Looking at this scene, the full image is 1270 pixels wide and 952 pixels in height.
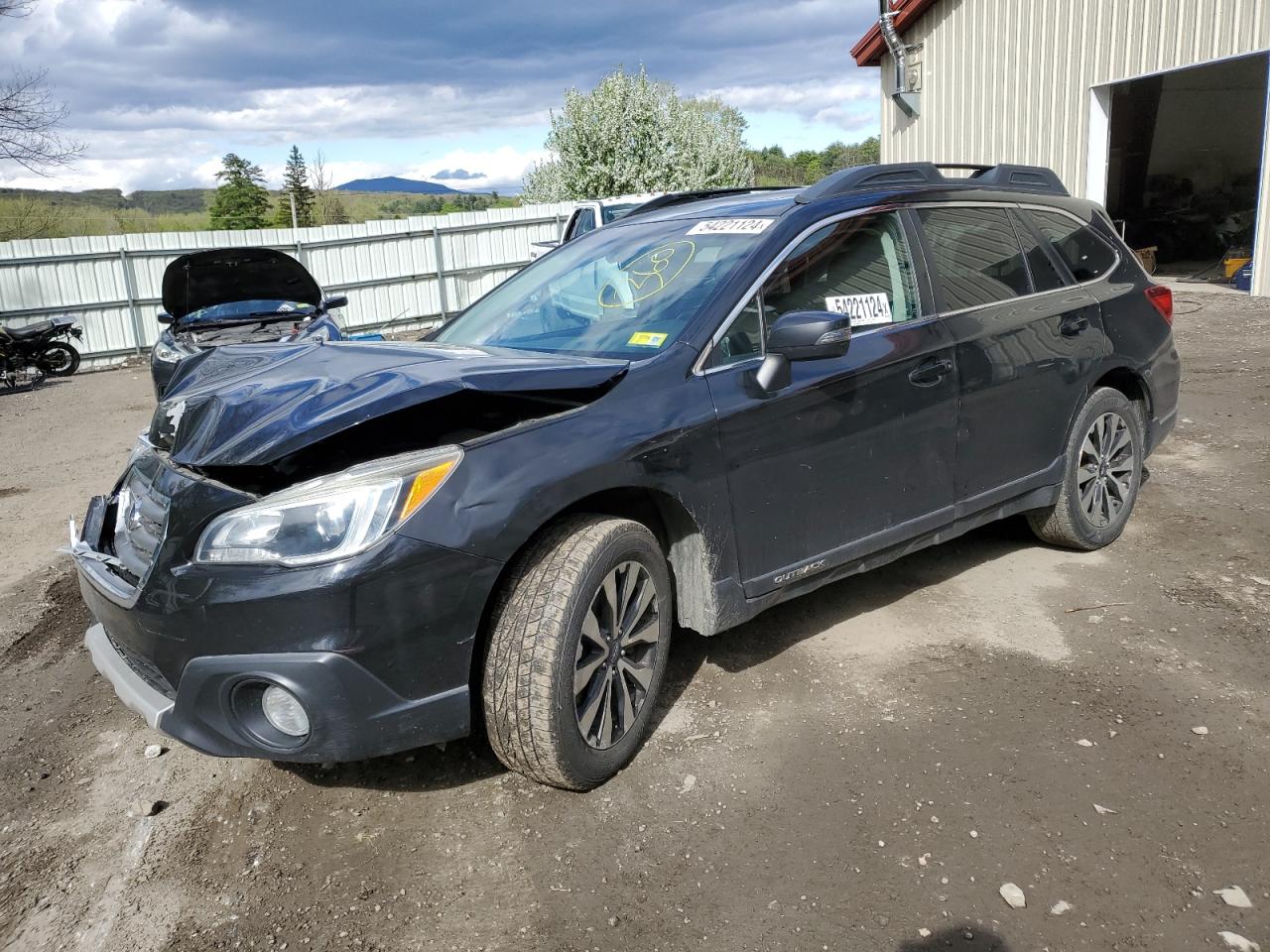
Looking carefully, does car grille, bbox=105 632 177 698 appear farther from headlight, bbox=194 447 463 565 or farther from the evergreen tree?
the evergreen tree

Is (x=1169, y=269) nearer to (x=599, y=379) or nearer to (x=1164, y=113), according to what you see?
(x=1164, y=113)

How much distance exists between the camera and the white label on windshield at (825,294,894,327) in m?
3.68

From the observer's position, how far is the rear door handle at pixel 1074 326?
443cm

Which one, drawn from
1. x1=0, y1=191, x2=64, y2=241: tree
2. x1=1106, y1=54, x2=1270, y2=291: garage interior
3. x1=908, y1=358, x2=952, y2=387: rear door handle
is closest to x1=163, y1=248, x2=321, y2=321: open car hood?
x1=908, y1=358, x2=952, y2=387: rear door handle

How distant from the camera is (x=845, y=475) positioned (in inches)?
141

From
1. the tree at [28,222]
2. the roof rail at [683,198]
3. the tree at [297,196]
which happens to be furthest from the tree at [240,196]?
the roof rail at [683,198]

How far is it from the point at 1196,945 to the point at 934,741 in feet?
3.31

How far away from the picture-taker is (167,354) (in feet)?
31.0

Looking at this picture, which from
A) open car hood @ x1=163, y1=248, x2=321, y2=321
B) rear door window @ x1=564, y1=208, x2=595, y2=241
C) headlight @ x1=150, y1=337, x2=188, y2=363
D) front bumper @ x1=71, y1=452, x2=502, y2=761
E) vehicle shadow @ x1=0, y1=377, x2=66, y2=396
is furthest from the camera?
vehicle shadow @ x1=0, y1=377, x2=66, y2=396

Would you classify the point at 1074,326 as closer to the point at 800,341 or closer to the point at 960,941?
the point at 800,341

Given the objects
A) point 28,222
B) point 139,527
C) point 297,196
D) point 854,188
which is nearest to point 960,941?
point 139,527

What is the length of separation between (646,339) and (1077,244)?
257 centimetres

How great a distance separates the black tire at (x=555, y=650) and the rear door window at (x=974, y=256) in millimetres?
1873

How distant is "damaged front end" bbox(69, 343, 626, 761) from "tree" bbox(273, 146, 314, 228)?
199 ft
